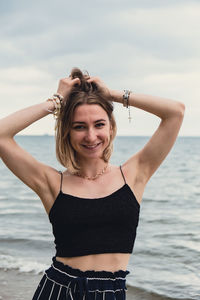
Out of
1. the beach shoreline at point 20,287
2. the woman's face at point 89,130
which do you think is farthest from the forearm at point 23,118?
the beach shoreline at point 20,287

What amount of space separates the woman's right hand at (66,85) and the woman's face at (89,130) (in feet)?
0.65

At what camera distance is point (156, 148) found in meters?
3.29

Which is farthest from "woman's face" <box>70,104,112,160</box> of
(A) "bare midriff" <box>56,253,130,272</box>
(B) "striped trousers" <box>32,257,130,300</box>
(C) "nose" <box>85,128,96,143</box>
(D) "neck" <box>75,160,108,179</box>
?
(B) "striped trousers" <box>32,257,130,300</box>

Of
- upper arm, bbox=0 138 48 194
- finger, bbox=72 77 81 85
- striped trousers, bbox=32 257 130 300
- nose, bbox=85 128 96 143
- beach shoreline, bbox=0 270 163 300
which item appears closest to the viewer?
striped trousers, bbox=32 257 130 300

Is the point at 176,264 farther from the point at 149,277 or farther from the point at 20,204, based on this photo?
the point at 20,204

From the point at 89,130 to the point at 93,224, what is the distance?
58cm

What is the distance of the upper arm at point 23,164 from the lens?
3.21m

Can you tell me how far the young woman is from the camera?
304cm

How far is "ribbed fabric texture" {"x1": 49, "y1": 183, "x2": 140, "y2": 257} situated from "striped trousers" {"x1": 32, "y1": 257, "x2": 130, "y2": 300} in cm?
12

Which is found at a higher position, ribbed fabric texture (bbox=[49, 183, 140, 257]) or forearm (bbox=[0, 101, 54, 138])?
forearm (bbox=[0, 101, 54, 138])

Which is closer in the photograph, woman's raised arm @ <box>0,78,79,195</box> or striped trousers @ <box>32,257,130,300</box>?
striped trousers @ <box>32,257,130,300</box>

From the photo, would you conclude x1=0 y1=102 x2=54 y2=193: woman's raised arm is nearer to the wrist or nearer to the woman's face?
the woman's face

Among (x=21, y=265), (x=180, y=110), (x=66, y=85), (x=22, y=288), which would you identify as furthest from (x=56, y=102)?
(x=21, y=265)

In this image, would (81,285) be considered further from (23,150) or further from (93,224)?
(23,150)
